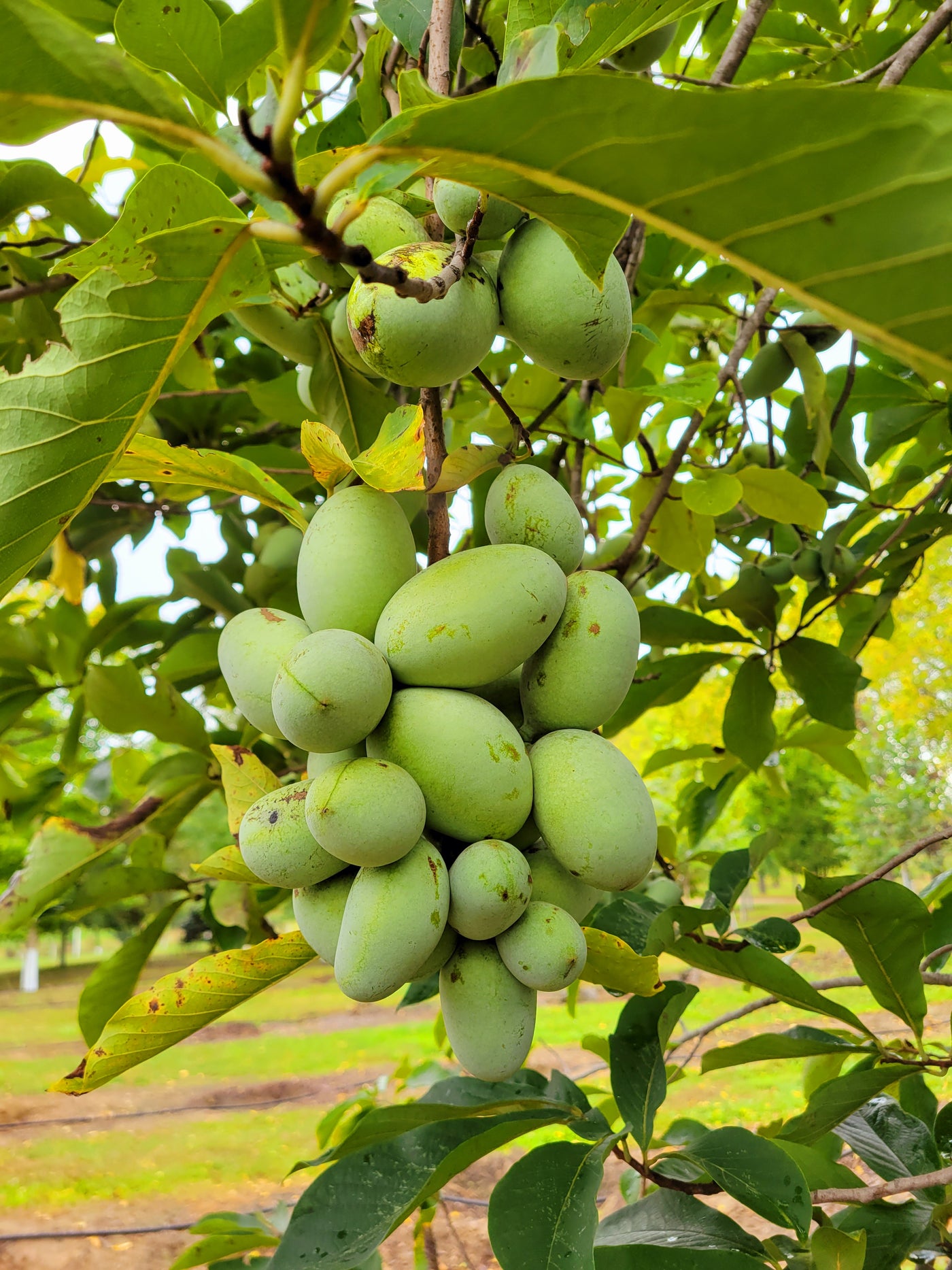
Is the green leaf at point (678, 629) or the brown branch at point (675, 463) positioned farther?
the green leaf at point (678, 629)

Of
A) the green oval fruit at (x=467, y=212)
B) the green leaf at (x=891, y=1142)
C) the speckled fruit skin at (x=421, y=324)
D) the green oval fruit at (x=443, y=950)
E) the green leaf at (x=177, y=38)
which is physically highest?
the green leaf at (x=177, y=38)

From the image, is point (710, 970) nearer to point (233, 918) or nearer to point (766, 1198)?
point (766, 1198)

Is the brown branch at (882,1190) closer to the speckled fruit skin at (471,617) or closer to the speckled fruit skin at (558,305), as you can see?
the speckled fruit skin at (471,617)

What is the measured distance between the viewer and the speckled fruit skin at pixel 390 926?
0.58 metres

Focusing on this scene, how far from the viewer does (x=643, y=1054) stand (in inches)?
46.0

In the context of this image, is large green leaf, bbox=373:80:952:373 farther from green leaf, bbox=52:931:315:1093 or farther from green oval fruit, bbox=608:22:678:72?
green oval fruit, bbox=608:22:678:72

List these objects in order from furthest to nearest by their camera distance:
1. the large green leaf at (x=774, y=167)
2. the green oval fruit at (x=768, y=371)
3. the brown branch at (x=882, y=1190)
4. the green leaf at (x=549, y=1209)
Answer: the green oval fruit at (x=768, y=371) → the brown branch at (x=882, y=1190) → the green leaf at (x=549, y=1209) → the large green leaf at (x=774, y=167)

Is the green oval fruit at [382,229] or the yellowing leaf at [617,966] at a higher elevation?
the green oval fruit at [382,229]

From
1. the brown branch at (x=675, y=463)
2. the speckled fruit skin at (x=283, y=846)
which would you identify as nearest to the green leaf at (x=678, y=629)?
the brown branch at (x=675, y=463)

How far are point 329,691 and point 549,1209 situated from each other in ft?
2.28

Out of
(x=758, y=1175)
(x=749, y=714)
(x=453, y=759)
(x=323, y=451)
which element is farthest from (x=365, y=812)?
(x=749, y=714)

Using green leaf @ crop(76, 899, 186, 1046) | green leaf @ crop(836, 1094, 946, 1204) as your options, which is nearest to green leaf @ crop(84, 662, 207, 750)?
green leaf @ crop(76, 899, 186, 1046)

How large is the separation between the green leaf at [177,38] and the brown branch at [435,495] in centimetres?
30

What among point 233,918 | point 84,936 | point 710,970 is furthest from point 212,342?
point 84,936
